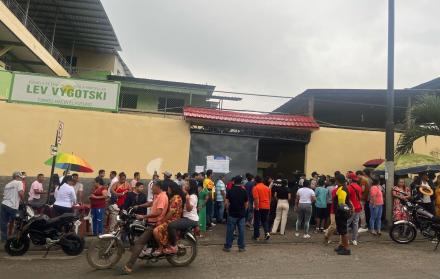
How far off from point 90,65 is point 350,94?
2057cm

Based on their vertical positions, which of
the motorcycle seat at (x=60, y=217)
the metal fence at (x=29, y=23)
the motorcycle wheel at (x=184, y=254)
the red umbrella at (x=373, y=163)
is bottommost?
the motorcycle wheel at (x=184, y=254)

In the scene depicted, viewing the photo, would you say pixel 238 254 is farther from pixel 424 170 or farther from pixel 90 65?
pixel 90 65

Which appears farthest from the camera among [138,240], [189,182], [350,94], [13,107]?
[350,94]

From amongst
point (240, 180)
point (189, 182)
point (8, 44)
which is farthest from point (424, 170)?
point (8, 44)

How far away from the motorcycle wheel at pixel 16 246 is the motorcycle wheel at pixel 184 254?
3.08 meters

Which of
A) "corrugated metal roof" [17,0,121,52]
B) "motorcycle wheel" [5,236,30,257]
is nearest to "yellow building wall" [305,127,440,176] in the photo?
"motorcycle wheel" [5,236,30,257]

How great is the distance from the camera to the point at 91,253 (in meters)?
7.61

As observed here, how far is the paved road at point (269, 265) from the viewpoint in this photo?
7418 millimetres

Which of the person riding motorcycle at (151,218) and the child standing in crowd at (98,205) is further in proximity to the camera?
the child standing in crowd at (98,205)

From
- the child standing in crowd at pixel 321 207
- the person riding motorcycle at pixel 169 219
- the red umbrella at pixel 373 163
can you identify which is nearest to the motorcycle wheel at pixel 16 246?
the person riding motorcycle at pixel 169 219

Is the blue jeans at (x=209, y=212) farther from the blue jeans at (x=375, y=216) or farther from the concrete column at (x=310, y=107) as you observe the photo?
the concrete column at (x=310, y=107)

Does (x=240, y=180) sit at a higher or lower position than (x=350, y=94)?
lower

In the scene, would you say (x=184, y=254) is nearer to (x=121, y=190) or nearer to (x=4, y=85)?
(x=121, y=190)

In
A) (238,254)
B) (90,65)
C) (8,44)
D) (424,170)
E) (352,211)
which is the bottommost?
(238,254)
